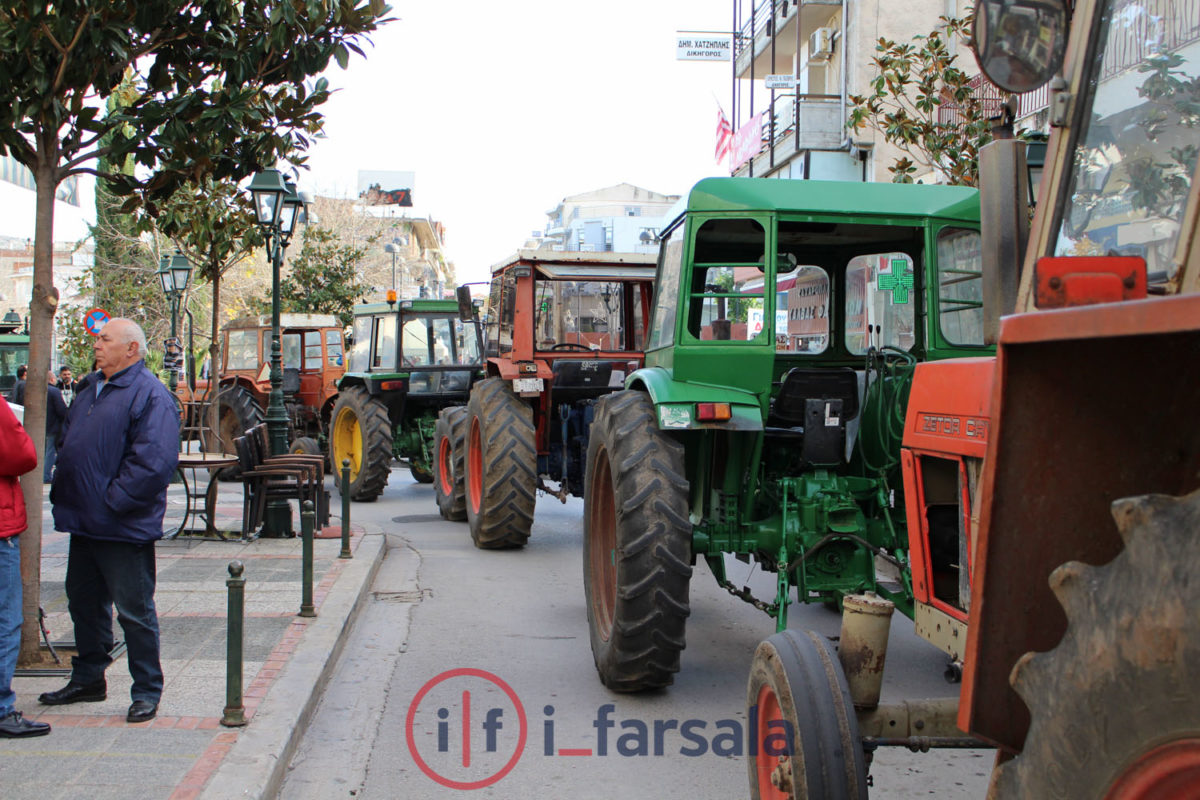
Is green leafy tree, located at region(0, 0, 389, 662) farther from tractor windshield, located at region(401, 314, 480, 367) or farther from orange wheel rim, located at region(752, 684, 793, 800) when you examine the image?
tractor windshield, located at region(401, 314, 480, 367)

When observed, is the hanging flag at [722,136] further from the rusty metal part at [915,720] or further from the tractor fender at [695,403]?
the rusty metal part at [915,720]

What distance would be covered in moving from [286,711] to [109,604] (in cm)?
96

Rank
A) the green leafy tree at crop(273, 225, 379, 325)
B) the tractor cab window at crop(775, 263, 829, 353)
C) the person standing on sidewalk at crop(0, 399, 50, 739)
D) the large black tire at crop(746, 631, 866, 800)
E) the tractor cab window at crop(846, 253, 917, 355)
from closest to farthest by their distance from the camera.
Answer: the large black tire at crop(746, 631, 866, 800) → the person standing on sidewalk at crop(0, 399, 50, 739) → the tractor cab window at crop(846, 253, 917, 355) → the tractor cab window at crop(775, 263, 829, 353) → the green leafy tree at crop(273, 225, 379, 325)

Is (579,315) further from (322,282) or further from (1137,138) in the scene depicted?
(322,282)

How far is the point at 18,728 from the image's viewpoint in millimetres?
4633

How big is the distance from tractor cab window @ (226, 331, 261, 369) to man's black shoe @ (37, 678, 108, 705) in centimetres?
1415

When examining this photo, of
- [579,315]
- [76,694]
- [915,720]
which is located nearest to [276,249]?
[579,315]

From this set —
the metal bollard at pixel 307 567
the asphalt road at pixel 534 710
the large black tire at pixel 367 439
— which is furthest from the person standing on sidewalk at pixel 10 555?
the large black tire at pixel 367 439

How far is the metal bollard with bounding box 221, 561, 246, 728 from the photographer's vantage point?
187 inches

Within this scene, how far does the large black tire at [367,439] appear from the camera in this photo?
14.0 metres

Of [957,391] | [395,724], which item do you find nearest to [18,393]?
[395,724]

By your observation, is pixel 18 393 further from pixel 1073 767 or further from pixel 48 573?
pixel 1073 767

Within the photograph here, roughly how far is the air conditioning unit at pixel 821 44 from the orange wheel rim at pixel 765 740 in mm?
24025

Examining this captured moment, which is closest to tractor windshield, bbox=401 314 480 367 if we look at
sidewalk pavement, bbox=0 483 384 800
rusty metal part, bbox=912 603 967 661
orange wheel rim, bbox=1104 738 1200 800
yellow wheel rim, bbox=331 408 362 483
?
yellow wheel rim, bbox=331 408 362 483
